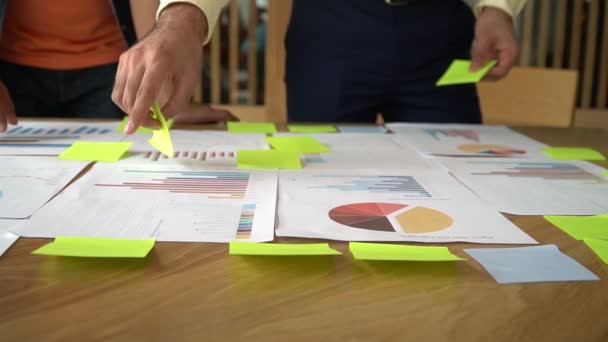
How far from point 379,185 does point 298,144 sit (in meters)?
0.29

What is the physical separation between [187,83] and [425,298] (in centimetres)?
52

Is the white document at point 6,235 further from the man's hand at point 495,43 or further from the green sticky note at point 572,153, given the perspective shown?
the man's hand at point 495,43

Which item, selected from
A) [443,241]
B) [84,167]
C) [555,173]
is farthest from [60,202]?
[555,173]

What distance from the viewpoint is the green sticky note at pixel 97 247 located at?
1.62 ft

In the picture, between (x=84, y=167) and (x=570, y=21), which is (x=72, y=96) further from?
(x=570, y=21)

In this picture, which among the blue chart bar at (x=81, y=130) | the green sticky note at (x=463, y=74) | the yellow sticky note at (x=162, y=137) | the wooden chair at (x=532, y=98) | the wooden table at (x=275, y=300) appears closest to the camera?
the wooden table at (x=275, y=300)

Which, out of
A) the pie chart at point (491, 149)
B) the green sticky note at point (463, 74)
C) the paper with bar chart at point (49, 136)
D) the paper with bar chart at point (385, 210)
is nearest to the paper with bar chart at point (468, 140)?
the pie chart at point (491, 149)

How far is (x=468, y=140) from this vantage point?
1.12m

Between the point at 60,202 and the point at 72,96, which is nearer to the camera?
the point at 60,202

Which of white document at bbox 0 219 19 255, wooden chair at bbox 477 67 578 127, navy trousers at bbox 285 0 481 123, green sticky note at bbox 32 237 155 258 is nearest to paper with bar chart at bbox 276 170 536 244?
green sticky note at bbox 32 237 155 258

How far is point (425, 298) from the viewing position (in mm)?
452

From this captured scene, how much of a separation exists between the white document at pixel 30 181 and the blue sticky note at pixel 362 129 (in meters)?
0.56

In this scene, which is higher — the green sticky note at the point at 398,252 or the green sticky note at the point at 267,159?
the green sticky note at the point at 267,159

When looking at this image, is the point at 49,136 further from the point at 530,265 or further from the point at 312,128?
the point at 530,265
